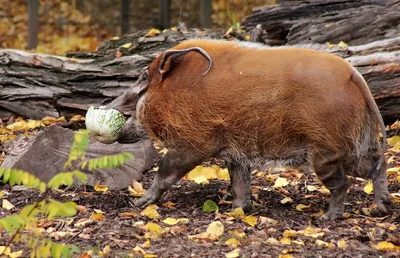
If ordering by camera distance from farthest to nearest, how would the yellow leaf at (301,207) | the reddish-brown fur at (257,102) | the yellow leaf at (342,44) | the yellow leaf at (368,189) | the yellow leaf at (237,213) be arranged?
the yellow leaf at (342,44)
the yellow leaf at (368,189)
the yellow leaf at (301,207)
the yellow leaf at (237,213)
the reddish-brown fur at (257,102)

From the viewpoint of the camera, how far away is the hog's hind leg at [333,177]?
16.3ft

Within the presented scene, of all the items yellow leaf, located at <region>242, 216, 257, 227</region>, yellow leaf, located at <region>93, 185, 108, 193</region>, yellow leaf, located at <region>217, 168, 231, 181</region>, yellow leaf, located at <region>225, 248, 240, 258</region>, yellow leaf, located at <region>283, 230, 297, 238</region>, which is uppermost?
yellow leaf, located at <region>225, 248, 240, 258</region>

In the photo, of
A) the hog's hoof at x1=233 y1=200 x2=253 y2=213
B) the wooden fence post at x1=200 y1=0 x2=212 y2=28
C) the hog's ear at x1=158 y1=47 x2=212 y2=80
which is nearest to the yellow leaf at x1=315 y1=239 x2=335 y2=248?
the hog's hoof at x1=233 y1=200 x2=253 y2=213

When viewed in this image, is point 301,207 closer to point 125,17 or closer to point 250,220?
point 250,220

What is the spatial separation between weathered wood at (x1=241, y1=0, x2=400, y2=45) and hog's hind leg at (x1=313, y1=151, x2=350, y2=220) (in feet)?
11.6

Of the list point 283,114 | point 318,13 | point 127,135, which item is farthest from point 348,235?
point 318,13

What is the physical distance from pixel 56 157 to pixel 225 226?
1.78 m

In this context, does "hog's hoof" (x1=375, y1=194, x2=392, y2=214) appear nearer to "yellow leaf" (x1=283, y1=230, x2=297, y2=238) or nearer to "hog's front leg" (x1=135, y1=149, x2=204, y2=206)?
"yellow leaf" (x1=283, y1=230, x2=297, y2=238)

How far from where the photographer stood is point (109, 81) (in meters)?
7.84

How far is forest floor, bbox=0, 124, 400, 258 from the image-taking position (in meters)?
4.33

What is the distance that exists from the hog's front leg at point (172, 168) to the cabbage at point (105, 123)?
45 cm

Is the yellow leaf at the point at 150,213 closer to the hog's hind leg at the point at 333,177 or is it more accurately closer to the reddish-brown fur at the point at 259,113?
the reddish-brown fur at the point at 259,113

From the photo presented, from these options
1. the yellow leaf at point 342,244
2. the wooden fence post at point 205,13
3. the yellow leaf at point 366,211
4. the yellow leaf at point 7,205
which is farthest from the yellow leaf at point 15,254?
the wooden fence post at point 205,13

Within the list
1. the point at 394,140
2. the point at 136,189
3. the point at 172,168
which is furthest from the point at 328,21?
the point at 172,168
